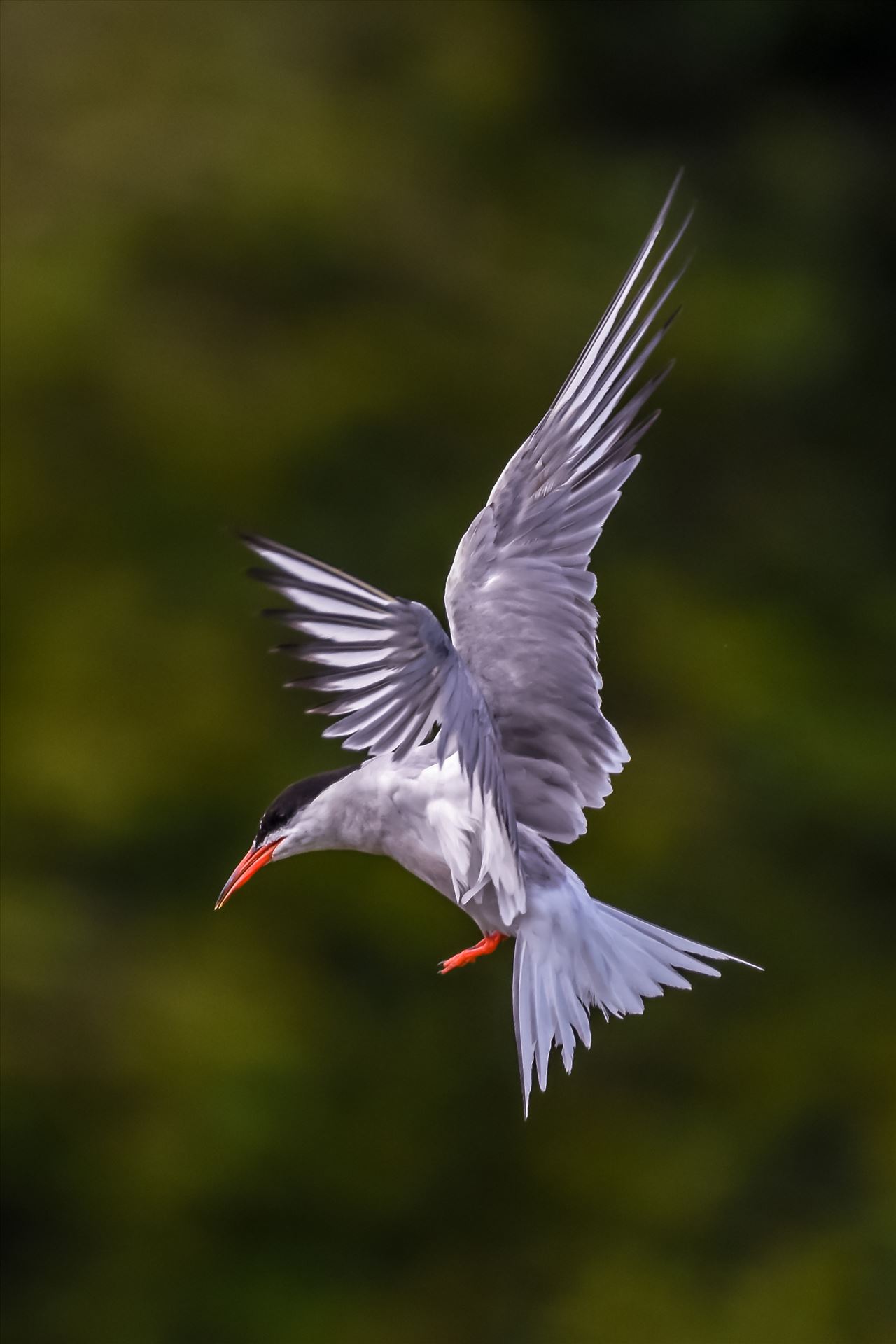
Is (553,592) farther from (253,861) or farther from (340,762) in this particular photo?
(340,762)

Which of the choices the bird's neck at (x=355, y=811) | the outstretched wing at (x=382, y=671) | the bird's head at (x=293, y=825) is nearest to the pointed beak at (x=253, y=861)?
the bird's head at (x=293, y=825)

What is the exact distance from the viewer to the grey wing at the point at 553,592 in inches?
105

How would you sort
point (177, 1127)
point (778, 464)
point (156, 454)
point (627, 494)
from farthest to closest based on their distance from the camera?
point (778, 464) → point (627, 494) → point (156, 454) → point (177, 1127)

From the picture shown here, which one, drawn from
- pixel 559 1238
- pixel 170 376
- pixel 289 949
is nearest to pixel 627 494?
pixel 170 376

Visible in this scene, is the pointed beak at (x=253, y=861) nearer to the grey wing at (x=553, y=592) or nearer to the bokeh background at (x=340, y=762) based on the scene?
the grey wing at (x=553, y=592)

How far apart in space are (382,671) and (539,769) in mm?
701

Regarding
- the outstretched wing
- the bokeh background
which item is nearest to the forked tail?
the outstretched wing

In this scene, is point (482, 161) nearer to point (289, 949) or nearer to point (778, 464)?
point (778, 464)

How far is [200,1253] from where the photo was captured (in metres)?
6.66

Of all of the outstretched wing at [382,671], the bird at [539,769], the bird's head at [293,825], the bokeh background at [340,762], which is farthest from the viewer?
the bokeh background at [340,762]

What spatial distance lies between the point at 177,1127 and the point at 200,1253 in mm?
538

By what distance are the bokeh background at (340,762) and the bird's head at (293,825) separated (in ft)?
12.1

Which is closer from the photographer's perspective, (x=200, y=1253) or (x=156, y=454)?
(x=200, y=1253)

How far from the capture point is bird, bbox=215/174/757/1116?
8.27 feet
